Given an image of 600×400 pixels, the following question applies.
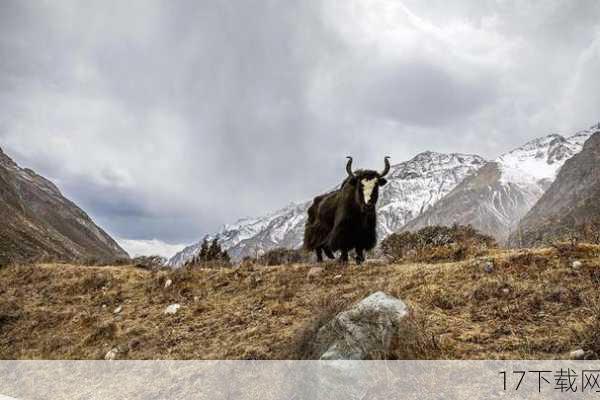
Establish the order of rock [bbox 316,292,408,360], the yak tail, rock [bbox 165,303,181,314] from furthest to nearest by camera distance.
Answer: the yak tail
rock [bbox 165,303,181,314]
rock [bbox 316,292,408,360]

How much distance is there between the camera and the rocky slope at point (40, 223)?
2403 inches

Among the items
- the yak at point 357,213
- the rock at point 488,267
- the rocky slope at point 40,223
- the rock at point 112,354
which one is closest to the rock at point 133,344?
the rock at point 112,354

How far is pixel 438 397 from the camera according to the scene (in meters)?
4.68

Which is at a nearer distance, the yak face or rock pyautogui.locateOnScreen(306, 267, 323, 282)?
rock pyautogui.locateOnScreen(306, 267, 323, 282)

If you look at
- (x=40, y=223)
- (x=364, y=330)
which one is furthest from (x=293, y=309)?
(x=40, y=223)

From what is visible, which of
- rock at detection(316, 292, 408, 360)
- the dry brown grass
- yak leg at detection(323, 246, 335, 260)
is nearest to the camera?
rock at detection(316, 292, 408, 360)

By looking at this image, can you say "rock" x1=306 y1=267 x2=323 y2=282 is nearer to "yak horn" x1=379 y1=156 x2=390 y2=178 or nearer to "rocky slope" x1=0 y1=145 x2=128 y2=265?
"yak horn" x1=379 y1=156 x2=390 y2=178

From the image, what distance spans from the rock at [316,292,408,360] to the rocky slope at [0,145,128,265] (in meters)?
39.3

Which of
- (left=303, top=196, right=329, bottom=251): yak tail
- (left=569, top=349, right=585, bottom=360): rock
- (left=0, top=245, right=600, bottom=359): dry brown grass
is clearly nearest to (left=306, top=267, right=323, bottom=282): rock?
(left=0, top=245, right=600, bottom=359): dry brown grass

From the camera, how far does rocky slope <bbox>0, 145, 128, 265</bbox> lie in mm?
61044

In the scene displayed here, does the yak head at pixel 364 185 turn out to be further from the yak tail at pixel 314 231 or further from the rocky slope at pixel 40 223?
the rocky slope at pixel 40 223

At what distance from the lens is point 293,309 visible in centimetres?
773

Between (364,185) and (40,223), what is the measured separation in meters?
90.4

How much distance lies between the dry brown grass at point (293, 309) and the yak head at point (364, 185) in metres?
1.72
